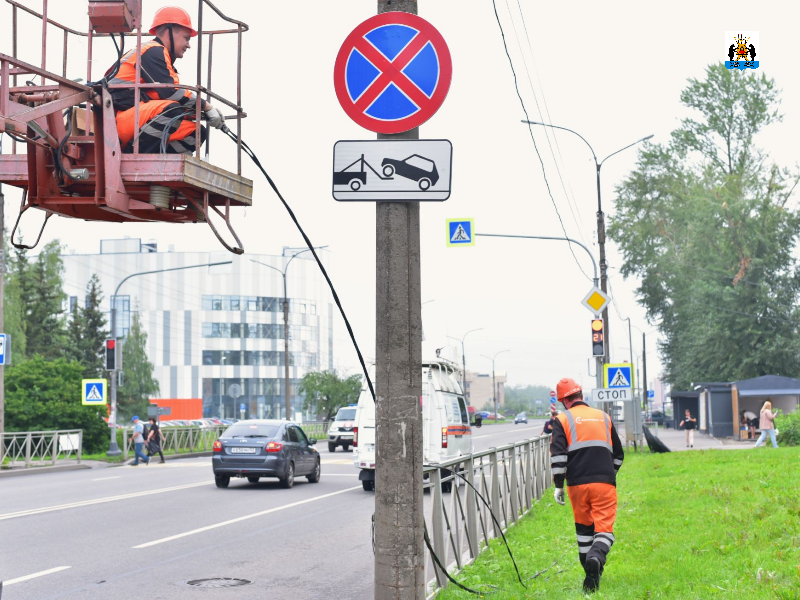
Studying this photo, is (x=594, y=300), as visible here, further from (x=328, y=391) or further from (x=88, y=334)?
(x=88, y=334)

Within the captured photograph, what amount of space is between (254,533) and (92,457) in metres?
22.6

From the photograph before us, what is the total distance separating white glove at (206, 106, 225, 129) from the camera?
5840 mm

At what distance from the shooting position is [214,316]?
10231cm

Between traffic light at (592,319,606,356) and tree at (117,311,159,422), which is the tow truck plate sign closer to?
traffic light at (592,319,606,356)

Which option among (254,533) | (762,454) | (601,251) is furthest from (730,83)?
(254,533)

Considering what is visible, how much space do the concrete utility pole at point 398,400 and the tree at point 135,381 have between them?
71.8 metres

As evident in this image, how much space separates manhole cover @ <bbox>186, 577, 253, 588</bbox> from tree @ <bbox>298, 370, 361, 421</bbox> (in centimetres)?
5092

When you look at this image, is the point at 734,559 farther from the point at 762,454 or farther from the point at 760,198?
the point at 760,198

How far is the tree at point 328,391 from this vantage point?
201 feet

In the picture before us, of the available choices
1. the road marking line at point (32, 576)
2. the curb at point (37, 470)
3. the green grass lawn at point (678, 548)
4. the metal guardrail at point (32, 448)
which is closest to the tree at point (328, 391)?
the metal guardrail at point (32, 448)

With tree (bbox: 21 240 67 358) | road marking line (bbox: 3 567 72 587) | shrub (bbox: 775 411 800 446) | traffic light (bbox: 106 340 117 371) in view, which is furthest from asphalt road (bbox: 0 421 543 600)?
tree (bbox: 21 240 67 358)

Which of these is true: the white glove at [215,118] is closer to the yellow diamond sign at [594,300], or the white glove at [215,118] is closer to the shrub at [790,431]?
the yellow diamond sign at [594,300]

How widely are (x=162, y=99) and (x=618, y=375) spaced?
21.1 m

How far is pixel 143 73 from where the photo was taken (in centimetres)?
575
